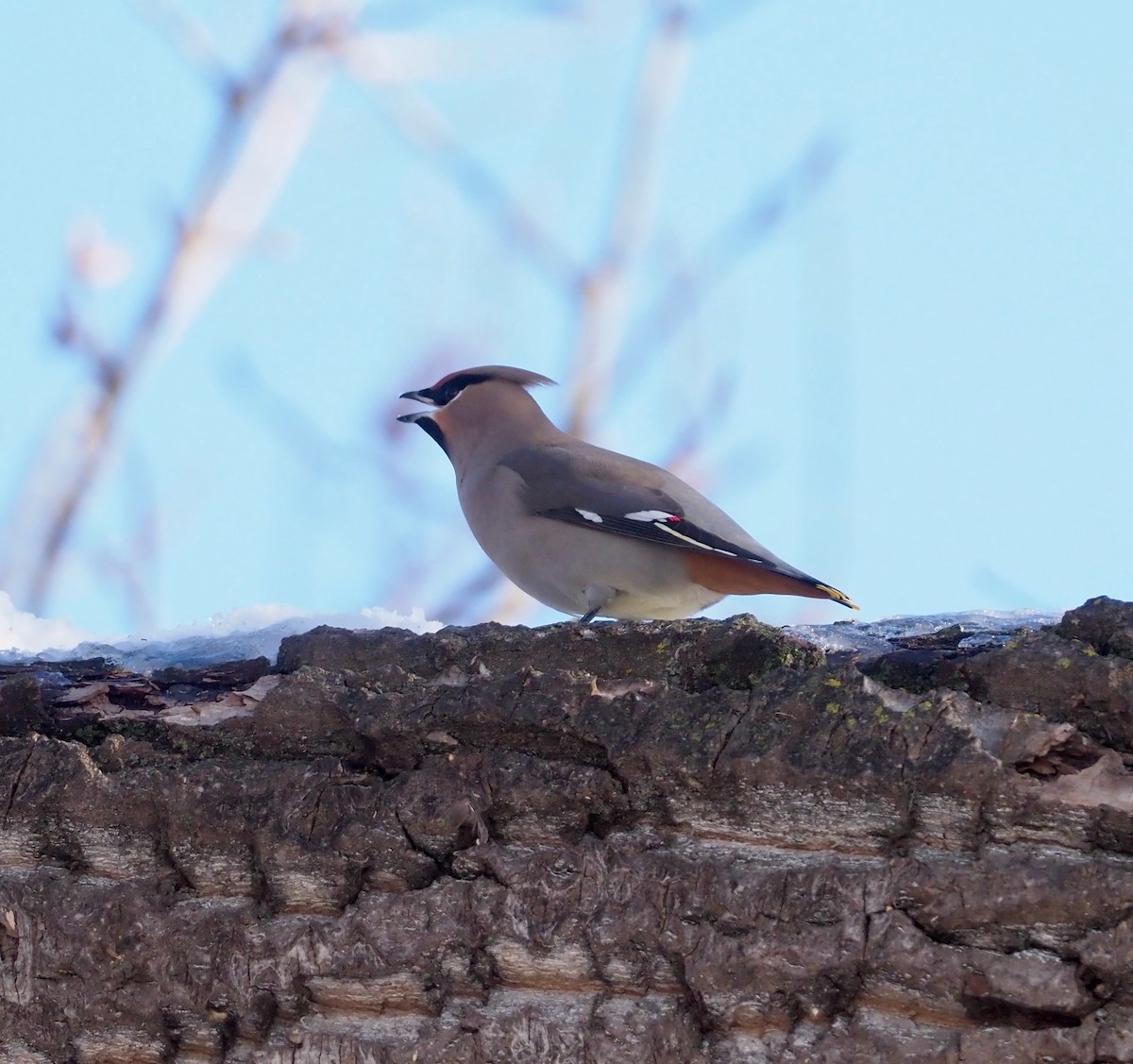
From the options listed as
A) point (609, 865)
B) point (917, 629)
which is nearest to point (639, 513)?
point (917, 629)

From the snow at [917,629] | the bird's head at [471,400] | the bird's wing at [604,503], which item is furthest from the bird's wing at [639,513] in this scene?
the snow at [917,629]

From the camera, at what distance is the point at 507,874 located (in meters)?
2.13

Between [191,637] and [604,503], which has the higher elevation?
[604,503]

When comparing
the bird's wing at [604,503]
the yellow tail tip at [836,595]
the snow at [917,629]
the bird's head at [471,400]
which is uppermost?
the bird's head at [471,400]

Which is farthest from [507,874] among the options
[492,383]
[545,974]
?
[492,383]

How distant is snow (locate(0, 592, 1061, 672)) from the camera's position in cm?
273

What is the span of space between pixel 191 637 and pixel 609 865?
4.79 ft

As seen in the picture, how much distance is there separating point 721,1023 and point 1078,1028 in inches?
17.2

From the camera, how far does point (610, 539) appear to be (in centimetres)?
481

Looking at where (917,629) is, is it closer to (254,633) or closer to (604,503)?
(254,633)

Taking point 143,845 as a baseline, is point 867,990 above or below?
below

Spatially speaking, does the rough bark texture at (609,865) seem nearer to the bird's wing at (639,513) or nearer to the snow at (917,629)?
the snow at (917,629)

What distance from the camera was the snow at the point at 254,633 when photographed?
2.73 meters

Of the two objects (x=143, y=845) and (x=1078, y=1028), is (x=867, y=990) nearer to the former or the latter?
(x=1078, y=1028)
